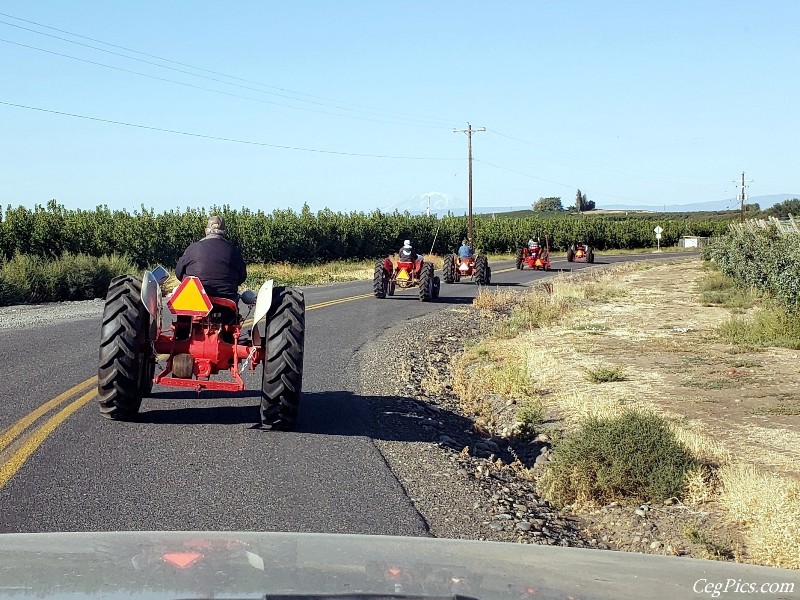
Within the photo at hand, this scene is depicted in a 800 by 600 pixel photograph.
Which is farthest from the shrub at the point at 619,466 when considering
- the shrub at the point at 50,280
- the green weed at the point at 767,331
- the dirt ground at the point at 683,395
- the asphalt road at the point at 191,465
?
the shrub at the point at 50,280

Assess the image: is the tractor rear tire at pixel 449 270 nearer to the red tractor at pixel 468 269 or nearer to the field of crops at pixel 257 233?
the red tractor at pixel 468 269

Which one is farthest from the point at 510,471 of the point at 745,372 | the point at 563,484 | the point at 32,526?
the point at 745,372

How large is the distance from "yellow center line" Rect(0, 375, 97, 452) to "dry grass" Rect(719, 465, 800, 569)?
546 centimetres

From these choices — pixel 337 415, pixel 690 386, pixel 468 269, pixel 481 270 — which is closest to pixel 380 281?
pixel 481 270

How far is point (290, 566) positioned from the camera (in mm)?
2795

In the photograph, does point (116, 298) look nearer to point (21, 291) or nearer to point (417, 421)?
point (417, 421)

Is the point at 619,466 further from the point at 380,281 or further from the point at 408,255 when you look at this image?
the point at 408,255

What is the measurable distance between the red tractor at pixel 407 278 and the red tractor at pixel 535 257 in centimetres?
1902

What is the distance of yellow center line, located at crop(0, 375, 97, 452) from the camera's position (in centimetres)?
818

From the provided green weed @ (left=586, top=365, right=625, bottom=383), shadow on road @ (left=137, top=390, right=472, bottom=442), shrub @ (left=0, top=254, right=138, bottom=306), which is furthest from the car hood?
shrub @ (left=0, top=254, right=138, bottom=306)

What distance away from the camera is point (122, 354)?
8742 mm

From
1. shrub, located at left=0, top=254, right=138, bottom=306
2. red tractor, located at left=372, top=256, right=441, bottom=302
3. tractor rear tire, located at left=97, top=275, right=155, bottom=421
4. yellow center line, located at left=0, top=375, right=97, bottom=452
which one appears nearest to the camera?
yellow center line, located at left=0, top=375, right=97, bottom=452

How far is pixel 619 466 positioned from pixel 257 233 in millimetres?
46281

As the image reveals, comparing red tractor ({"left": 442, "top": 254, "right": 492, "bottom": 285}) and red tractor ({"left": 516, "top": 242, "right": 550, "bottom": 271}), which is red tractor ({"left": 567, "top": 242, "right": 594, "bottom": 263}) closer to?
red tractor ({"left": 516, "top": 242, "right": 550, "bottom": 271})
